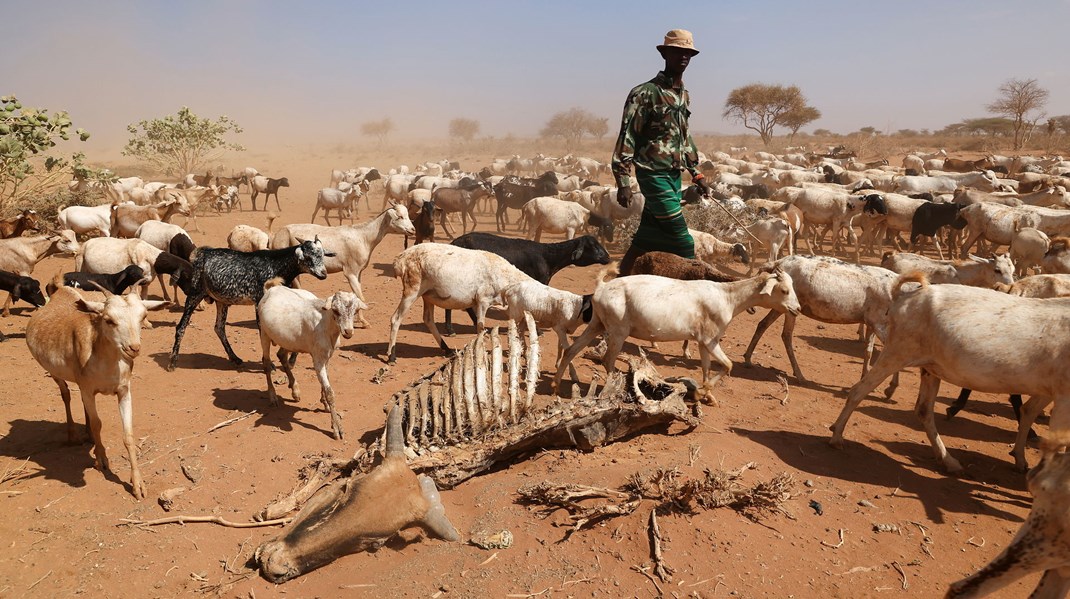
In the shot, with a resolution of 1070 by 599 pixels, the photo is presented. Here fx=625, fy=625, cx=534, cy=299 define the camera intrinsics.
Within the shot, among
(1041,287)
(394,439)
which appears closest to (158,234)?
(394,439)

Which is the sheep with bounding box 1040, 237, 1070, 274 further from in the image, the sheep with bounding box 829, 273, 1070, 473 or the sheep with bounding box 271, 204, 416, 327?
the sheep with bounding box 271, 204, 416, 327

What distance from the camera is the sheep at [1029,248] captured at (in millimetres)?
12203

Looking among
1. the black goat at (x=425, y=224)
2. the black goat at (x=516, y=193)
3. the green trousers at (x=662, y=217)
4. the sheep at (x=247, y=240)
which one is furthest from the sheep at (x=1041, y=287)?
the black goat at (x=516, y=193)

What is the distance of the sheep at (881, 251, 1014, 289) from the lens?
30.1ft

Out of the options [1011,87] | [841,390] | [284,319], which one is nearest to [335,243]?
[284,319]

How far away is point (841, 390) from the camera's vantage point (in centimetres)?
810

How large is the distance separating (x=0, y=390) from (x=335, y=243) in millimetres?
5040

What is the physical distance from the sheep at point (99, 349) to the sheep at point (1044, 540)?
6019 mm

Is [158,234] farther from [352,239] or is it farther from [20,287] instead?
[352,239]

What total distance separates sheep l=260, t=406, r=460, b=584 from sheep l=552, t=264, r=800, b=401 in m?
2.60

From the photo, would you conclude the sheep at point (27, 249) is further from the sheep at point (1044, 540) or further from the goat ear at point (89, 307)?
the sheep at point (1044, 540)

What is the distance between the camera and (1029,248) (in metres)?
12.5

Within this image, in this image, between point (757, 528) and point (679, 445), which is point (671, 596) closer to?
point (757, 528)

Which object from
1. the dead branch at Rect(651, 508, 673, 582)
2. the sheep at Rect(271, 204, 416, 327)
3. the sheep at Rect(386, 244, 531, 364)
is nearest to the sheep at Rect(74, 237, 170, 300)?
the sheep at Rect(271, 204, 416, 327)
